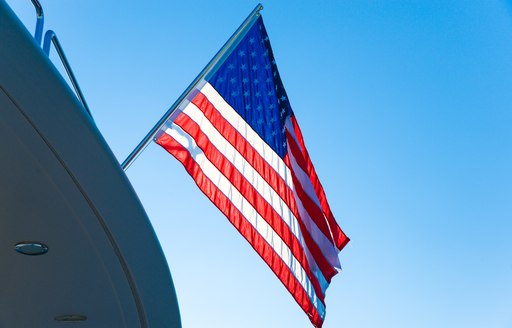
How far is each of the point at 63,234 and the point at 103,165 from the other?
0.72 metres

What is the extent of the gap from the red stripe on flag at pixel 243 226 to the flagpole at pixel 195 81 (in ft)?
0.69

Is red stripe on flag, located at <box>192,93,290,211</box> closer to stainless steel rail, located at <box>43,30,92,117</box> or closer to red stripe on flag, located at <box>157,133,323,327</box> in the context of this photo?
red stripe on flag, located at <box>157,133,323,327</box>

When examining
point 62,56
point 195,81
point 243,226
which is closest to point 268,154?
point 243,226

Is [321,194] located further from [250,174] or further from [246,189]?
[246,189]

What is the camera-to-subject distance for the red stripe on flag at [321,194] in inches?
331

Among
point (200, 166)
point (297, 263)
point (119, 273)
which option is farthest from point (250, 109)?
point (119, 273)

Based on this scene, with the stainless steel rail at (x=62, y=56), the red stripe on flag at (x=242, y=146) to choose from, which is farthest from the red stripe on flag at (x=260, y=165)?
the stainless steel rail at (x=62, y=56)

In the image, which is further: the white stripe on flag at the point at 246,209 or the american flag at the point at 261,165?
the american flag at the point at 261,165

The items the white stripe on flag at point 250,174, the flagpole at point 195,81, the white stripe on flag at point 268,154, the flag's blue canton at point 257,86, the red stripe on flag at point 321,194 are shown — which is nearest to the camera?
the flagpole at point 195,81

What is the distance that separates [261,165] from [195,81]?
129cm

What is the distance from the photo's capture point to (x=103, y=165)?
332 cm

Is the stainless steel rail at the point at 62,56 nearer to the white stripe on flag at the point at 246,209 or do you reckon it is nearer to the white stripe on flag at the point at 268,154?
the white stripe on flag at the point at 246,209

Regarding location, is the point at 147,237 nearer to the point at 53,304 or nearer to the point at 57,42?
the point at 53,304

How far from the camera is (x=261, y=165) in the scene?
7289 mm
